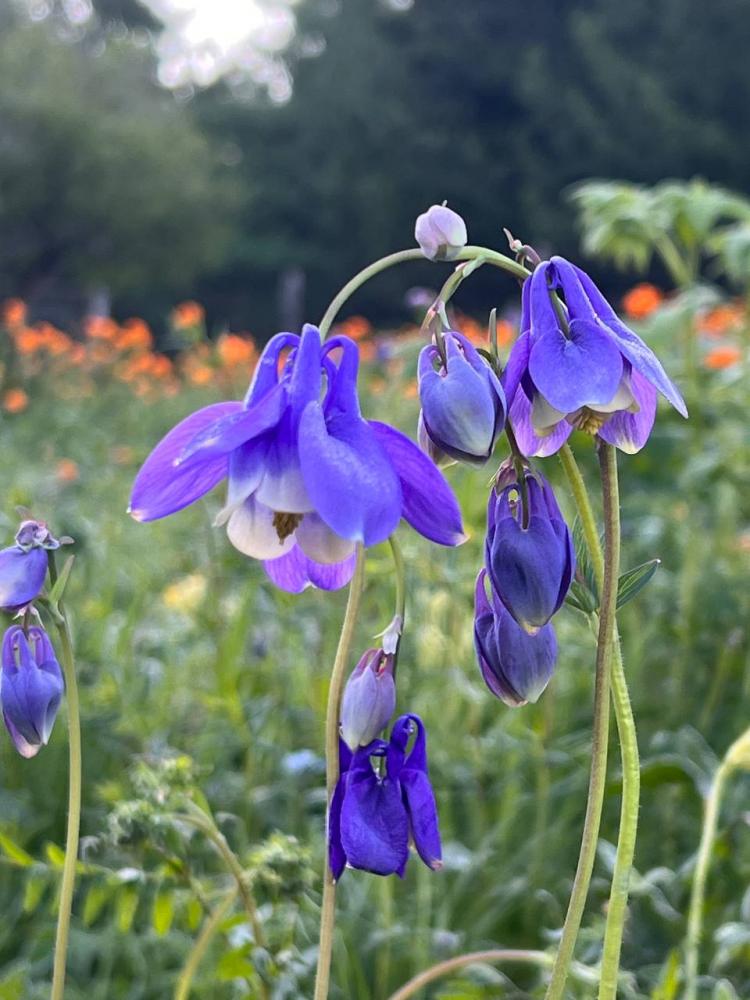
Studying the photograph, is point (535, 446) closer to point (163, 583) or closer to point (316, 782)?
point (316, 782)

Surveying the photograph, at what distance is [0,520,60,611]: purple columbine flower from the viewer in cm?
74

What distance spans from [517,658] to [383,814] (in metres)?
0.13

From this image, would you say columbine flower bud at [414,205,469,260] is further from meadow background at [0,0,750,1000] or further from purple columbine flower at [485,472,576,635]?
meadow background at [0,0,750,1000]

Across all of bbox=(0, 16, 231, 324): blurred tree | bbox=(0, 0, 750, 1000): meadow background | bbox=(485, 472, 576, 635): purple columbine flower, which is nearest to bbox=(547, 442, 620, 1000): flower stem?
bbox=(485, 472, 576, 635): purple columbine flower

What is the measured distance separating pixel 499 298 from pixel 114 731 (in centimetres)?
1817

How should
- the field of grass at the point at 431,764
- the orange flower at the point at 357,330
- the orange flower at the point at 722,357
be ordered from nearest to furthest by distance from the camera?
1. the field of grass at the point at 431,764
2. the orange flower at the point at 722,357
3. the orange flower at the point at 357,330

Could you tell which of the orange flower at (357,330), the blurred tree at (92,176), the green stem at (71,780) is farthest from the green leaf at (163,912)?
the blurred tree at (92,176)

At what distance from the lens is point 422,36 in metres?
20.0

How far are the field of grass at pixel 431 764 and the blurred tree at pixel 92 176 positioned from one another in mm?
12418

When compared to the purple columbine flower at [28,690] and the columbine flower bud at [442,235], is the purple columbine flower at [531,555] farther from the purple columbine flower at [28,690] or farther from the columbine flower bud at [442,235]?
the purple columbine flower at [28,690]

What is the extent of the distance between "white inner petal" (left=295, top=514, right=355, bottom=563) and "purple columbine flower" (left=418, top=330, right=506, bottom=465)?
0.27 ft

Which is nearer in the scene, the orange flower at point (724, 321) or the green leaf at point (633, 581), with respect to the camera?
the green leaf at point (633, 581)

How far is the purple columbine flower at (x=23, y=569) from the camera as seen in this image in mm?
739

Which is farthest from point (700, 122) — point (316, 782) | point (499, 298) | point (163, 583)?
point (316, 782)
